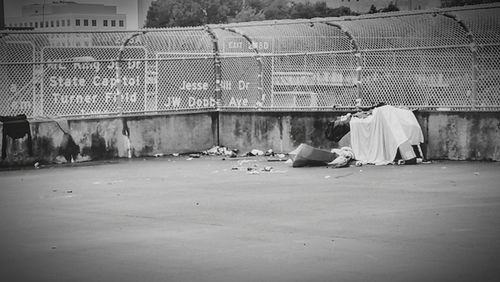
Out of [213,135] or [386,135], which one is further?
[213,135]

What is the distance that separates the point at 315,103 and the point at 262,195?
273 inches

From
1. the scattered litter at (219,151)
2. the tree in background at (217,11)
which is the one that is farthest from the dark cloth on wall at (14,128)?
the tree in background at (217,11)

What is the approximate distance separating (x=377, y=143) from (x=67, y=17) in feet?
269

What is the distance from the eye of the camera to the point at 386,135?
639 inches

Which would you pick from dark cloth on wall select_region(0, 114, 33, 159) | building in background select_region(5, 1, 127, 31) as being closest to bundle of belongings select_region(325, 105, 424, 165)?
dark cloth on wall select_region(0, 114, 33, 159)

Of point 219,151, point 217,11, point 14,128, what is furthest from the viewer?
point 217,11

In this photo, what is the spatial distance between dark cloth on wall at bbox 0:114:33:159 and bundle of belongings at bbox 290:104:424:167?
5165mm

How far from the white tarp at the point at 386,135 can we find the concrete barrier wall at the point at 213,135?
2.28 ft

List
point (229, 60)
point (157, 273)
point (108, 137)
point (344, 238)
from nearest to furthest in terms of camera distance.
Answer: point (157, 273)
point (344, 238)
point (108, 137)
point (229, 60)

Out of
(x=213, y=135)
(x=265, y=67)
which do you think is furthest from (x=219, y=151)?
(x=265, y=67)

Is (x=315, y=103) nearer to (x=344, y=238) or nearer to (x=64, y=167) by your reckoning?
(x=64, y=167)

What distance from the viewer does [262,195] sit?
12094mm

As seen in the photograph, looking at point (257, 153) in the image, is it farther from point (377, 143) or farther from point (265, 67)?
point (377, 143)

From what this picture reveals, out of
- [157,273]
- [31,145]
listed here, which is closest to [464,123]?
[31,145]
